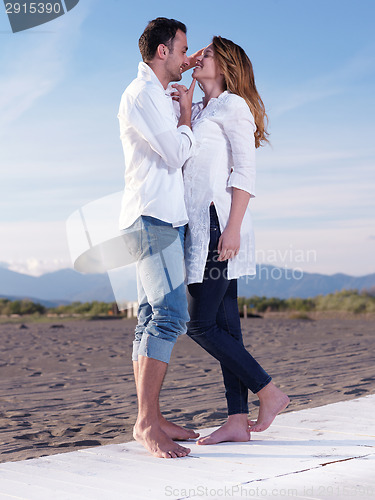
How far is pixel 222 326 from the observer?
108 inches

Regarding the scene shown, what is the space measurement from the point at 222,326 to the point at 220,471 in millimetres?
647

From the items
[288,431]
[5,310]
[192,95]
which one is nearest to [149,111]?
[192,95]

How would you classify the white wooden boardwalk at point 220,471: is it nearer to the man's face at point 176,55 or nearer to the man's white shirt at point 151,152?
the man's white shirt at point 151,152

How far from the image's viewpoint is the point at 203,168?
2.69m

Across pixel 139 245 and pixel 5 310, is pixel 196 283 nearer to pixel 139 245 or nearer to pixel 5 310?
pixel 139 245

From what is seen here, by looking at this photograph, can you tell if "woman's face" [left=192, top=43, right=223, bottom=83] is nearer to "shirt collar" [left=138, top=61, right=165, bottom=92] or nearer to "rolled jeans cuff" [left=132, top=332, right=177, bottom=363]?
"shirt collar" [left=138, top=61, right=165, bottom=92]

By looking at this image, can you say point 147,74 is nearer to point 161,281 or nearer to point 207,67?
point 207,67

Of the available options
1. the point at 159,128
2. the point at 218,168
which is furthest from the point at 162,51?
the point at 218,168

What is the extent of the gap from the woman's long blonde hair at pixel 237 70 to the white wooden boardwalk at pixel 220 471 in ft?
4.63

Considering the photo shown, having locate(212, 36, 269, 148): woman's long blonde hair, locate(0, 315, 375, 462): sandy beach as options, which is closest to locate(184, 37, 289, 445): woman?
locate(212, 36, 269, 148): woman's long blonde hair

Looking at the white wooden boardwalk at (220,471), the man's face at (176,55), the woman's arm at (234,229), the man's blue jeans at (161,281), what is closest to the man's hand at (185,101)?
the man's face at (176,55)

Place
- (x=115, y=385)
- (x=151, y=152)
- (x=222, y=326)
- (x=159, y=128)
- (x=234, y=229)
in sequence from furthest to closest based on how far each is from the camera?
(x=115, y=385)
(x=222, y=326)
(x=234, y=229)
(x=151, y=152)
(x=159, y=128)

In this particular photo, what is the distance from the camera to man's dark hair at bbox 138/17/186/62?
8.62 feet

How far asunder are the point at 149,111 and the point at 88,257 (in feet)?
2.32
